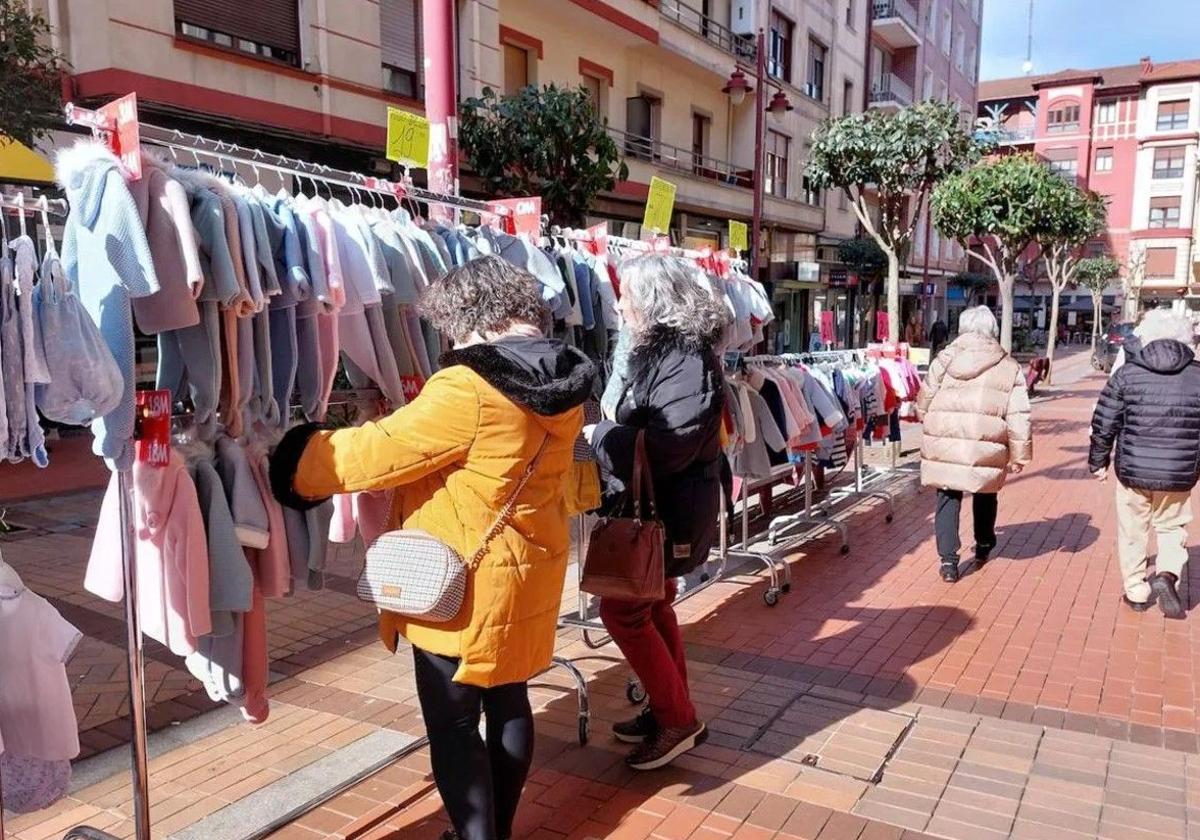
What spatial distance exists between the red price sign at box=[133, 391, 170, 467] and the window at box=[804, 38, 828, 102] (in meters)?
23.9

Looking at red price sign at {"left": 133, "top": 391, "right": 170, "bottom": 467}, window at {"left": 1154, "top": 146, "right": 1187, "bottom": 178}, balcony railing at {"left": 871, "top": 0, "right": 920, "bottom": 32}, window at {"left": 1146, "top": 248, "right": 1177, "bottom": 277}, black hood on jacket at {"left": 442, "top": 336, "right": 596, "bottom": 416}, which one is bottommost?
red price sign at {"left": 133, "top": 391, "right": 170, "bottom": 467}

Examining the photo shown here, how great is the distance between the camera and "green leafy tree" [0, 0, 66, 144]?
6863 millimetres

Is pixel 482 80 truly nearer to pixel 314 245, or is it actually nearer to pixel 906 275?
pixel 314 245

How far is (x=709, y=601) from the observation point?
222 inches

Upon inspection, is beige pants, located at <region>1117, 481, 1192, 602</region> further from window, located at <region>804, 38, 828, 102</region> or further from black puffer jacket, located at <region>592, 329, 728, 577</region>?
window, located at <region>804, 38, 828, 102</region>

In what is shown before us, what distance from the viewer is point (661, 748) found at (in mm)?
3471

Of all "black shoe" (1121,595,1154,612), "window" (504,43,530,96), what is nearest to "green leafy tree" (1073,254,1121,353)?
"window" (504,43,530,96)

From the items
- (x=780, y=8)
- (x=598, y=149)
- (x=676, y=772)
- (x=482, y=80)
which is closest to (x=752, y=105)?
(x=780, y=8)

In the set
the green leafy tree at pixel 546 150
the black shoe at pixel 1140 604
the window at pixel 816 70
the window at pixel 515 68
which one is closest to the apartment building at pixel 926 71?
the window at pixel 816 70

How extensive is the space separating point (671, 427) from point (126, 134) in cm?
186

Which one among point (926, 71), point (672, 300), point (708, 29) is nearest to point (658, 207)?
point (672, 300)

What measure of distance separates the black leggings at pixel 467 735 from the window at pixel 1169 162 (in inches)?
2398

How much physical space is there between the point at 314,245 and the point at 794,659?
3.23 m

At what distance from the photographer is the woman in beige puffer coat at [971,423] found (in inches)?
228
